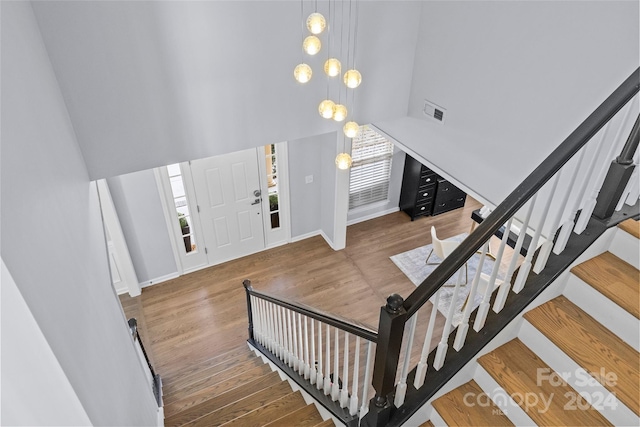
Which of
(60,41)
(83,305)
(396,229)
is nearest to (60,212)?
(83,305)

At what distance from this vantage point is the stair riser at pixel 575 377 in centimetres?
175

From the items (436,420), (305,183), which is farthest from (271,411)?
(305,183)

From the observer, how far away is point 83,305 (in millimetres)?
2033

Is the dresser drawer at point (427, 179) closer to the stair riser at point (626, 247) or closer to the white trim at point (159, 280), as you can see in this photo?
the white trim at point (159, 280)

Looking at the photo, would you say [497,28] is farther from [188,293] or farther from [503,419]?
[188,293]

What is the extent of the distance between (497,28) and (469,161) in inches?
43.3

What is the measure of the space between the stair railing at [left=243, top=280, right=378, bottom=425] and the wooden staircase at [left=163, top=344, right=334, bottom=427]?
19 cm

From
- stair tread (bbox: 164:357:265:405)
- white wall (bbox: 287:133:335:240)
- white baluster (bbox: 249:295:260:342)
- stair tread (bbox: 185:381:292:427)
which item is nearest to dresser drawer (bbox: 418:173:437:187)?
white wall (bbox: 287:133:335:240)

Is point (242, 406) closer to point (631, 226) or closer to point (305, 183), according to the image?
point (631, 226)

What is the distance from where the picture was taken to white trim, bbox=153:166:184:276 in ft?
16.7

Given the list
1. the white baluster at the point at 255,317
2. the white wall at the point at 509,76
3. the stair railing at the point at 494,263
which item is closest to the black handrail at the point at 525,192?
the stair railing at the point at 494,263

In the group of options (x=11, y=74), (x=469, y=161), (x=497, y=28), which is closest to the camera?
(x=11, y=74)

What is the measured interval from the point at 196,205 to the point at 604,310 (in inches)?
186

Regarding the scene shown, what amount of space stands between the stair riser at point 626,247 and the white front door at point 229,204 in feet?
14.1
